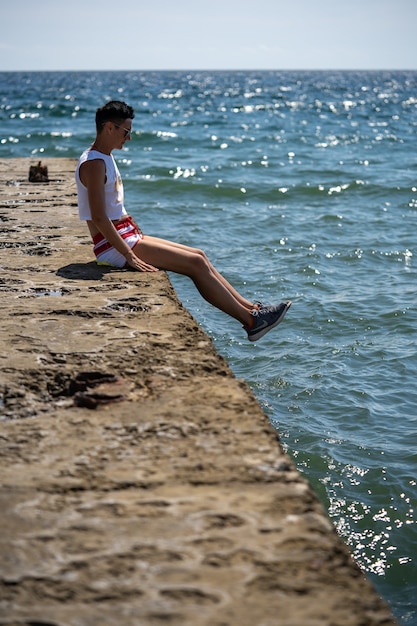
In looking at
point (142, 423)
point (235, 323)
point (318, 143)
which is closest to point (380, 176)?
point (318, 143)

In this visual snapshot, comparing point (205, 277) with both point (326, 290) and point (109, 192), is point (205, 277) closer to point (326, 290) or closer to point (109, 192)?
point (109, 192)

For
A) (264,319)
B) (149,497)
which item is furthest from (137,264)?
(149,497)

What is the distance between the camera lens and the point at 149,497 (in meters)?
2.60

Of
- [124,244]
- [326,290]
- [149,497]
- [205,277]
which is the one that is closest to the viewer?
[149,497]

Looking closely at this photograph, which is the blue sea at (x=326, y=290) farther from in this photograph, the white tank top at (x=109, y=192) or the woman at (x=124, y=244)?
the white tank top at (x=109, y=192)

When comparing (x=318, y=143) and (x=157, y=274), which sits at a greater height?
(x=318, y=143)

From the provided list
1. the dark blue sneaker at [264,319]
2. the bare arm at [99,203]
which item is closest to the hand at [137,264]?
the bare arm at [99,203]

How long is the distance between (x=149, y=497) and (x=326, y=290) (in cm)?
618

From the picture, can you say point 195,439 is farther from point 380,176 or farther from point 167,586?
point 380,176

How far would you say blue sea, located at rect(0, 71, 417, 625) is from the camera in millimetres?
4707

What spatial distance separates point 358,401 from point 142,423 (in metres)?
3.15

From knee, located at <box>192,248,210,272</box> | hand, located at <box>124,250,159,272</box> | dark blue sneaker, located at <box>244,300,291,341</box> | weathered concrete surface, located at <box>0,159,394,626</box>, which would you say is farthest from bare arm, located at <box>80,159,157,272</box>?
weathered concrete surface, located at <box>0,159,394,626</box>

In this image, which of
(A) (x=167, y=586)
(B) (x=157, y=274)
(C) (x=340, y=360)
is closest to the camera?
(A) (x=167, y=586)

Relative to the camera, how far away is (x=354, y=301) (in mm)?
8195
